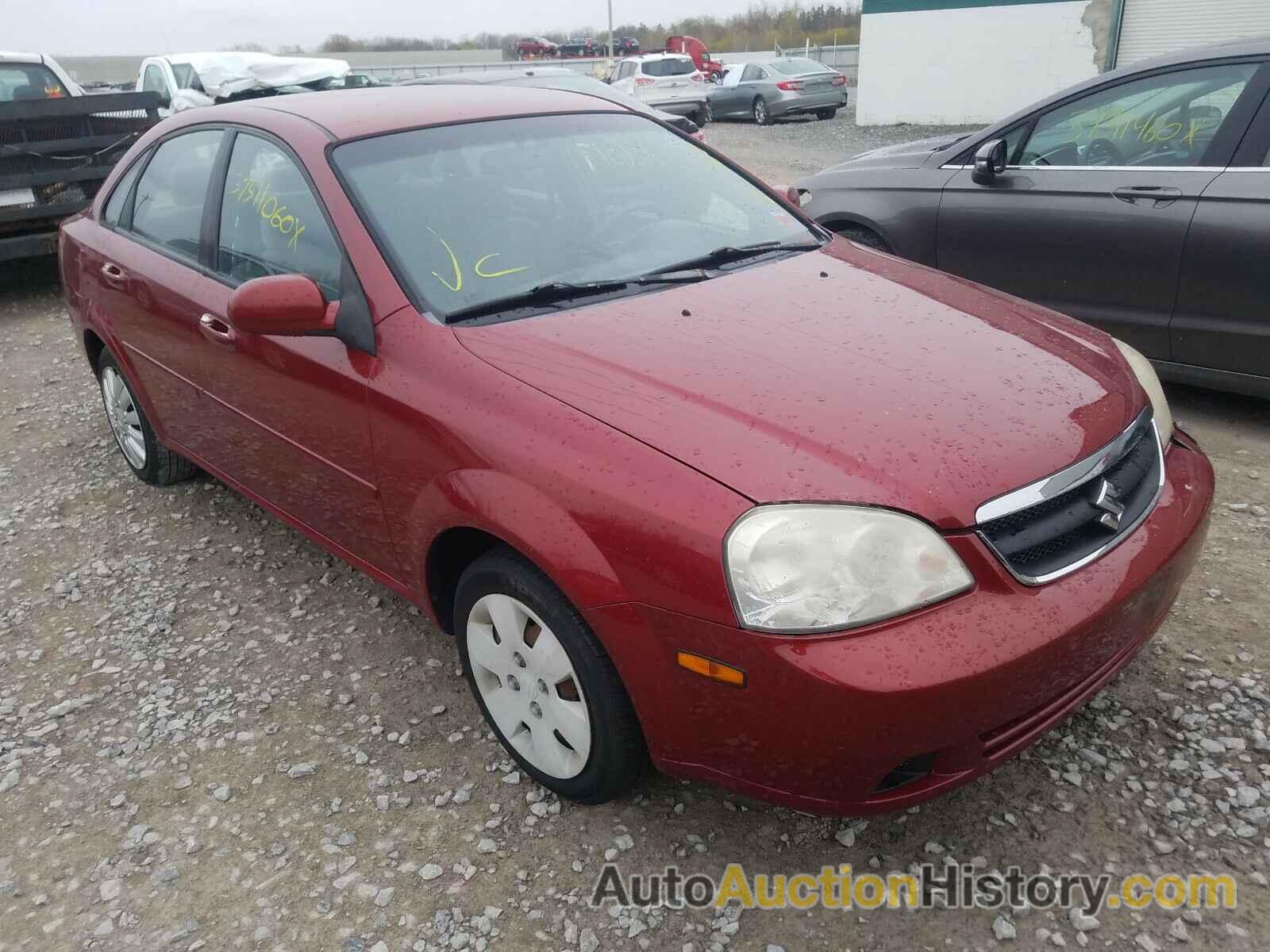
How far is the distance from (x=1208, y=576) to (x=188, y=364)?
3571mm

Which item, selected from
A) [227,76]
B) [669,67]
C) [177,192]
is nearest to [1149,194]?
[177,192]

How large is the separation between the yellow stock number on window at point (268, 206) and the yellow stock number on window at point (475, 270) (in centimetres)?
50

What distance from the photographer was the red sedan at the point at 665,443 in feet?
6.07

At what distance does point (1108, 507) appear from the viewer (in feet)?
6.89

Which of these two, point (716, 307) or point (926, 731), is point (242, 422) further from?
point (926, 731)

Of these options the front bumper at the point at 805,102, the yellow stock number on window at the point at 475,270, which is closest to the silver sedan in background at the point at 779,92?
the front bumper at the point at 805,102

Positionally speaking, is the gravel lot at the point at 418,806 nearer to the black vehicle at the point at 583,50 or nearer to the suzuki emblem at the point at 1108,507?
the suzuki emblem at the point at 1108,507

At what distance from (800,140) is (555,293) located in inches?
627

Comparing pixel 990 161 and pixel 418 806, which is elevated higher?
pixel 990 161

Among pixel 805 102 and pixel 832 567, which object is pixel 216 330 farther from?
pixel 805 102

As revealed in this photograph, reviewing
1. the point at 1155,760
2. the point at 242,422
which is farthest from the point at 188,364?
the point at 1155,760

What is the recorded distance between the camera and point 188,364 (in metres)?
3.44

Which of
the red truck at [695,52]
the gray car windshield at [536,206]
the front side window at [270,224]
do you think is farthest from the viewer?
the red truck at [695,52]

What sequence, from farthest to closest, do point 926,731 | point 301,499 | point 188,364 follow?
point 188,364 → point 301,499 → point 926,731
